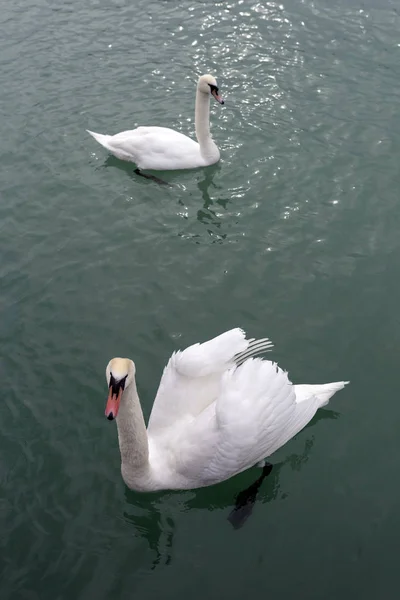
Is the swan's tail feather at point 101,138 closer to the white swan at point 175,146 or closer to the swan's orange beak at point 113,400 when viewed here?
the white swan at point 175,146

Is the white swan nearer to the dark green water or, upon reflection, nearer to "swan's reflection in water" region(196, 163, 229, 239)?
"swan's reflection in water" region(196, 163, 229, 239)

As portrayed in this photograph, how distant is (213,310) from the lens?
8.23 m

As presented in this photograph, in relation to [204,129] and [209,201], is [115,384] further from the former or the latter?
[204,129]

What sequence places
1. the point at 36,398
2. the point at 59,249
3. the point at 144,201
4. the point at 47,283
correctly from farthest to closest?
1. the point at 144,201
2. the point at 59,249
3. the point at 47,283
4. the point at 36,398

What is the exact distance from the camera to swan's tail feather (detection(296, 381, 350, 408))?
6676mm

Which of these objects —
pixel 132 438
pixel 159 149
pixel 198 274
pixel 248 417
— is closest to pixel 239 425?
pixel 248 417

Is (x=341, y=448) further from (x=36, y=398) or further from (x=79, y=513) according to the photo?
(x=36, y=398)

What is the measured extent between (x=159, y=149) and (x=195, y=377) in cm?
514

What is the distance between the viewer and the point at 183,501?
6.41m

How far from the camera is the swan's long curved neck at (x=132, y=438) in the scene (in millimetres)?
5730

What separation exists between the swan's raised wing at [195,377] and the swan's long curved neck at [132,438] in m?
0.56

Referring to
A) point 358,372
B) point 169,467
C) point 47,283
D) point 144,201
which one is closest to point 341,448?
point 358,372

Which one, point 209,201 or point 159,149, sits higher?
point 159,149

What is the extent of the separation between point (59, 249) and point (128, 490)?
4075 millimetres
